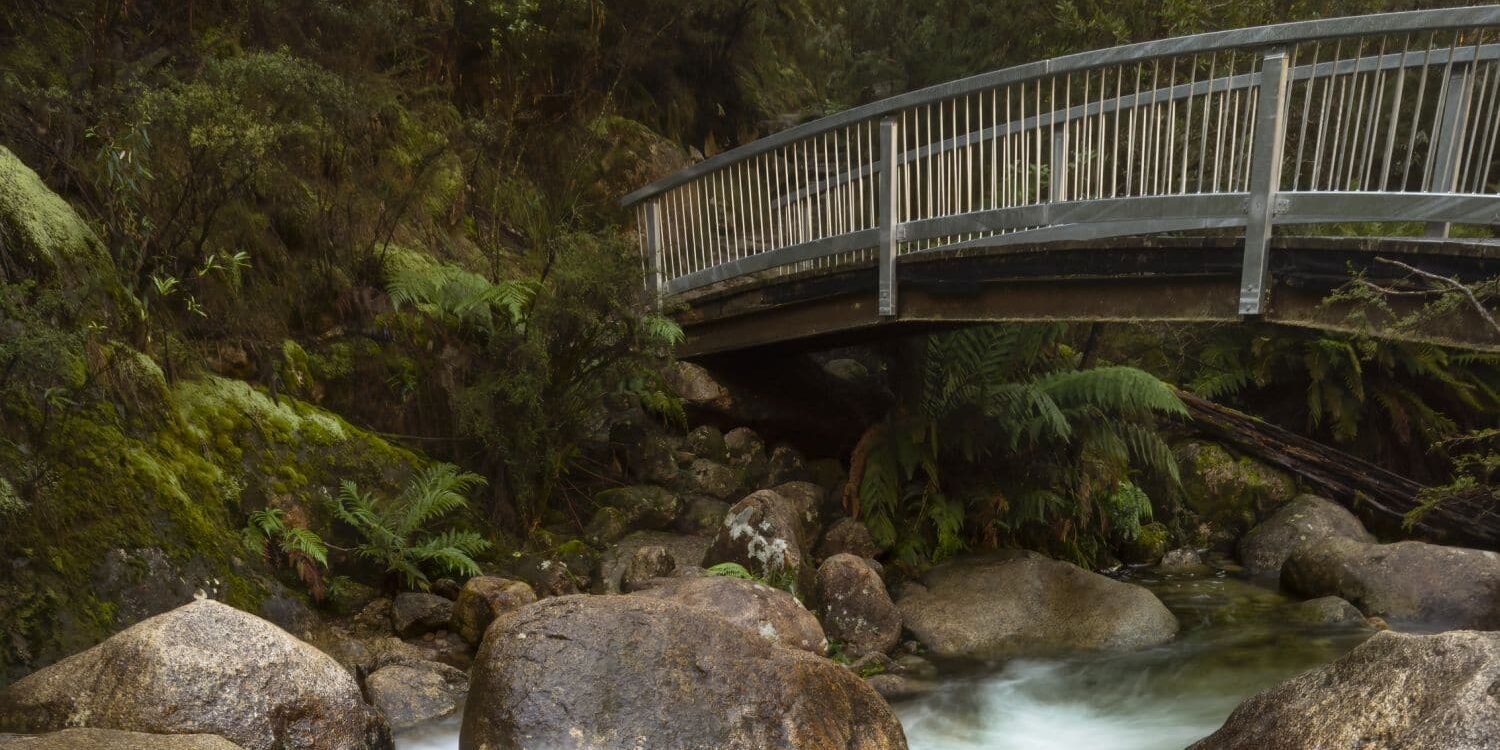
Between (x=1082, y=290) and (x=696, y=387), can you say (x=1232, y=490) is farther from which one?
(x=696, y=387)

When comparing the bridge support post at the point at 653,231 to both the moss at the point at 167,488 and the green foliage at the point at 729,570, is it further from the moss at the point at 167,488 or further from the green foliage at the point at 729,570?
the green foliage at the point at 729,570

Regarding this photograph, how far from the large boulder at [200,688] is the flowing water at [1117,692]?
0.96 metres

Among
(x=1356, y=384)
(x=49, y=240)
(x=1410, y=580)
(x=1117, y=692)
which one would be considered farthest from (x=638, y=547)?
(x=1356, y=384)

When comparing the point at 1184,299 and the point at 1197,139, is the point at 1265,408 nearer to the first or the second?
the point at 1197,139

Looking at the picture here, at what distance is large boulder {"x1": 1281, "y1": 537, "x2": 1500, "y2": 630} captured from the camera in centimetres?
798

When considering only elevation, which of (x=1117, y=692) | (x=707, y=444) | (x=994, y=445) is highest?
(x=994, y=445)

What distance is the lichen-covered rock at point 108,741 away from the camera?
3.55m

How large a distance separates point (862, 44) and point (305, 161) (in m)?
9.54

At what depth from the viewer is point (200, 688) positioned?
416 centimetres

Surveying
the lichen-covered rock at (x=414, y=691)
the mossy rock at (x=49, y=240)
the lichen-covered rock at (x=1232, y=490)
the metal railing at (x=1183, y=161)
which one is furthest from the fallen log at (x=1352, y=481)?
the mossy rock at (x=49, y=240)

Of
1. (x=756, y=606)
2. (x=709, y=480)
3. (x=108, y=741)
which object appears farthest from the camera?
(x=709, y=480)

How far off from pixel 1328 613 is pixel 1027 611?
2.44 metres

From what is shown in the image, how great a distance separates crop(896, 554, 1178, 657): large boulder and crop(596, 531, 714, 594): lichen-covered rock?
1641 millimetres

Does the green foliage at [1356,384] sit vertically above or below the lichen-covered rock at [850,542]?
above
